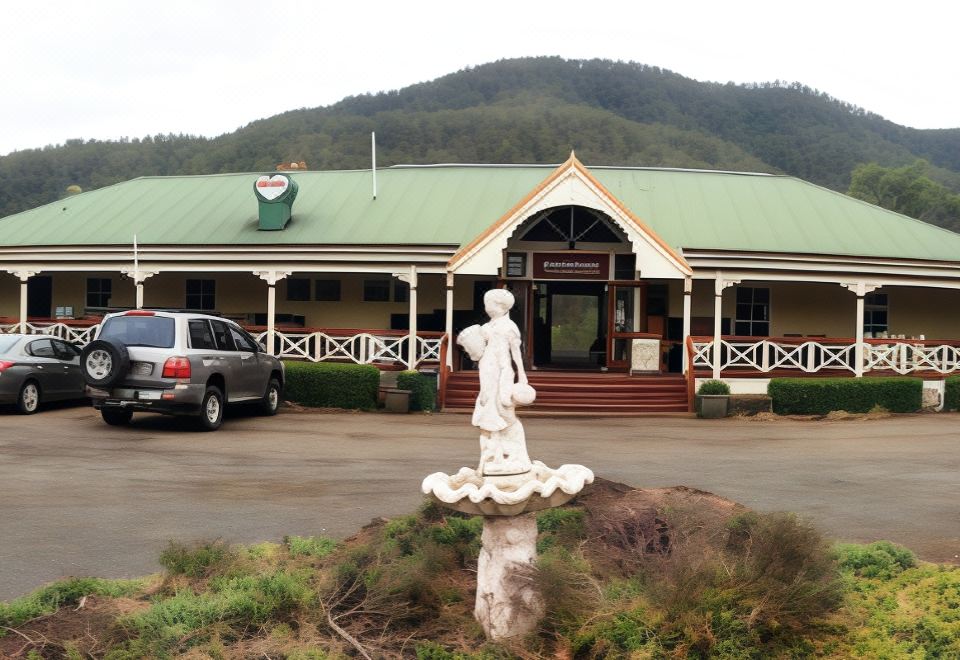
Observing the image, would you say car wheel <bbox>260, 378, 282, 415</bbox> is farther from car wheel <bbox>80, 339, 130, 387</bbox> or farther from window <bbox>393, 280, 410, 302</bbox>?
window <bbox>393, 280, 410, 302</bbox>

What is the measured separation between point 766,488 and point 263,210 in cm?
1638

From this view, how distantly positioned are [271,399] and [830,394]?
1170 centimetres

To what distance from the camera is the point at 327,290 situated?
970 inches

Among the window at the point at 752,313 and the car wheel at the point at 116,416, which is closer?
the car wheel at the point at 116,416

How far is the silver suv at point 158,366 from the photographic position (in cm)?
1416

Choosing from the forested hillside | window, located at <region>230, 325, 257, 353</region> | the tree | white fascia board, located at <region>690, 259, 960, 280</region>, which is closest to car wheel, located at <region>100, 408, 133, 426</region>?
window, located at <region>230, 325, 257, 353</region>

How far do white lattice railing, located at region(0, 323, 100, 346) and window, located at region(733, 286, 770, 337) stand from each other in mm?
16308

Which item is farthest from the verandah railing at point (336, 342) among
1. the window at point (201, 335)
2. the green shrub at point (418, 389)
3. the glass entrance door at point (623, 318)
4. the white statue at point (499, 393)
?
the white statue at point (499, 393)

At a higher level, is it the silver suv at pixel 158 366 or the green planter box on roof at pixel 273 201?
the green planter box on roof at pixel 273 201

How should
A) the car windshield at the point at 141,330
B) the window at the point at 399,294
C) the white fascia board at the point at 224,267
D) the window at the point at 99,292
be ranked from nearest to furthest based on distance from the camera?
the car windshield at the point at 141,330
the white fascia board at the point at 224,267
the window at the point at 399,294
the window at the point at 99,292

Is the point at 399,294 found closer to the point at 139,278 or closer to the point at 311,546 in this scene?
the point at 139,278

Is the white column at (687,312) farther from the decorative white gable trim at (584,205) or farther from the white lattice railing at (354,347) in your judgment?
the white lattice railing at (354,347)

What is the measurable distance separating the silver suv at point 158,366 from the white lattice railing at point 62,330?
7141 mm

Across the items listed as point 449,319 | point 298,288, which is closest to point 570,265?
point 449,319
